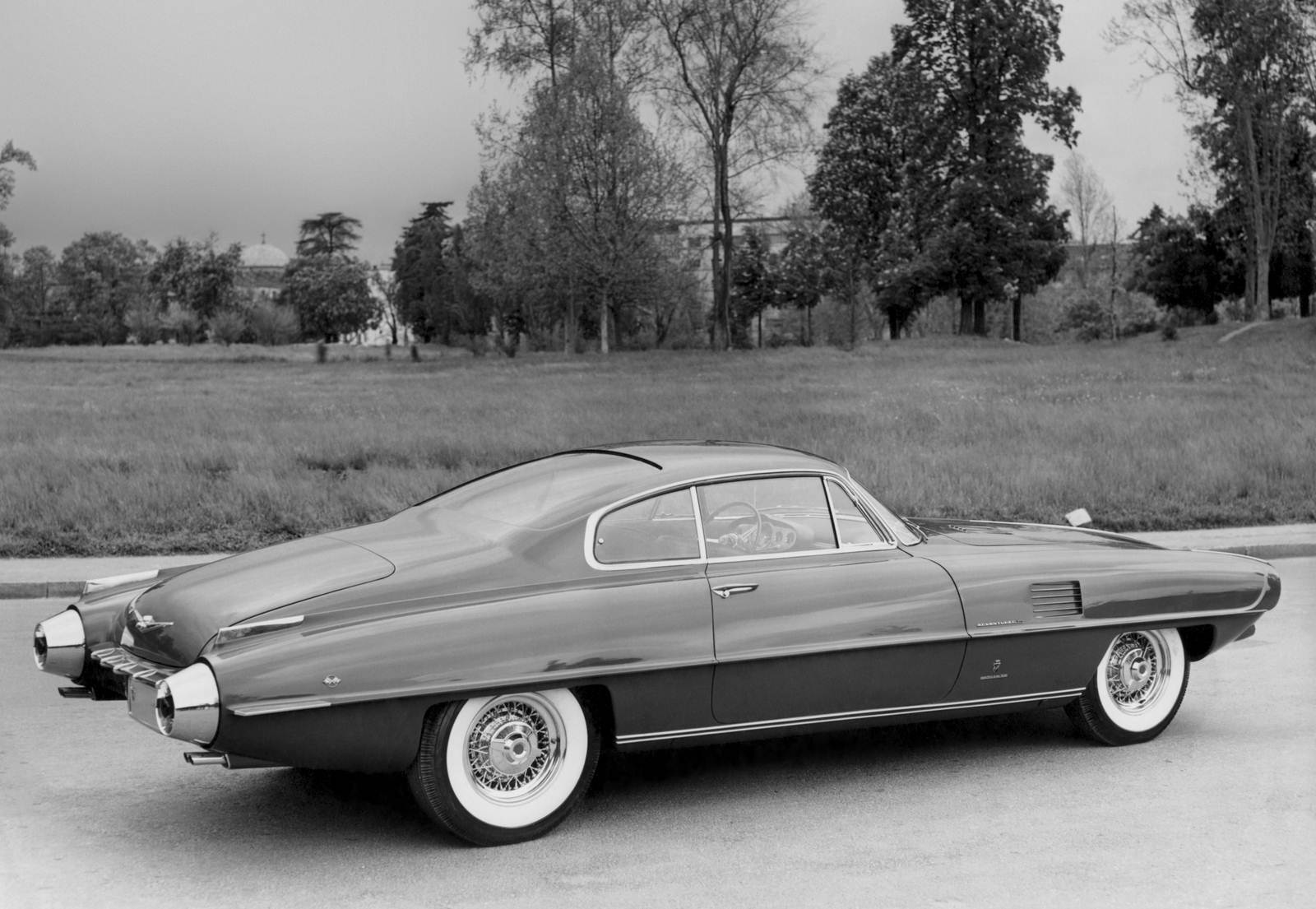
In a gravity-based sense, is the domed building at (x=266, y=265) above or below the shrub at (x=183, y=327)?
above

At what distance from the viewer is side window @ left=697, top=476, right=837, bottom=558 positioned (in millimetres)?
5023

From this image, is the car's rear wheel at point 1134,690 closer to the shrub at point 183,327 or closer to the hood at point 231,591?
the hood at point 231,591

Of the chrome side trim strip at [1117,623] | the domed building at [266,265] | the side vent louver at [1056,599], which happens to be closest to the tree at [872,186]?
the chrome side trim strip at [1117,623]

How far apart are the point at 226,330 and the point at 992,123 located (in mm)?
50549

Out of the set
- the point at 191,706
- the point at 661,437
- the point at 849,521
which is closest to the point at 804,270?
the point at 661,437

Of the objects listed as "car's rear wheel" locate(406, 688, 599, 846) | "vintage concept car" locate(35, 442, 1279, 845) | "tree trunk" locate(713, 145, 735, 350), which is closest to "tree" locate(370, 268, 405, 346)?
"tree trunk" locate(713, 145, 735, 350)

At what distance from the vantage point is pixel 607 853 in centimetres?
441

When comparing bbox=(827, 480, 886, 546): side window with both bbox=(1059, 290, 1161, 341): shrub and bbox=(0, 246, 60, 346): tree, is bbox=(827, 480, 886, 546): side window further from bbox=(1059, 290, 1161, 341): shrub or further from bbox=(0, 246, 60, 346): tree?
bbox=(0, 246, 60, 346): tree

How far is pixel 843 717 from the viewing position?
4965mm

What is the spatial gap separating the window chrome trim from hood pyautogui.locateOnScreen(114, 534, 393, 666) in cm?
74

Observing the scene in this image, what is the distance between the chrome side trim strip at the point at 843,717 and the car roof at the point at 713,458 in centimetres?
94

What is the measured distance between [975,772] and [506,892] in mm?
2215

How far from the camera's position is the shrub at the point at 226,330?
8325 cm

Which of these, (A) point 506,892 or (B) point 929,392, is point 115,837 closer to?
(A) point 506,892
